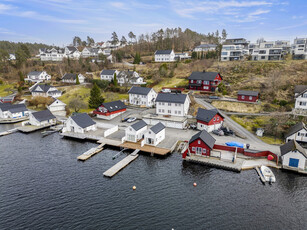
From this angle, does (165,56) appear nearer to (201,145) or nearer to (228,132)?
(228,132)

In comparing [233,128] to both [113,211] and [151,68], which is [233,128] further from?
[151,68]

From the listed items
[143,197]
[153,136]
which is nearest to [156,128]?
[153,136]

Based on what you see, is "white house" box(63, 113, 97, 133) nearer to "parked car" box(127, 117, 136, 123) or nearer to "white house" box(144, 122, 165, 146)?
"parked car" box(127, 117, 136, 123)

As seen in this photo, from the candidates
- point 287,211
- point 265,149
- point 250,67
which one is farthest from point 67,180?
point 250,67

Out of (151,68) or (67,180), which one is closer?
(67,180)

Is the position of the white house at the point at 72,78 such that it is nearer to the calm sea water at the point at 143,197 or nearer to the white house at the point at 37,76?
the white house at the point at 37,76

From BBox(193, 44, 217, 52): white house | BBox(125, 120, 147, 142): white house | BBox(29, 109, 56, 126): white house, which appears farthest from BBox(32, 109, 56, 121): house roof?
BBox(193, 44, 217, 52): white house

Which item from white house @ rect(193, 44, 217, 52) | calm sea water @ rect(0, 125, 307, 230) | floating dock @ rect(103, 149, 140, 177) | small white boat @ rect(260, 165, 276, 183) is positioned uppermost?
white house @ rect(193, 44, 217, 52)
